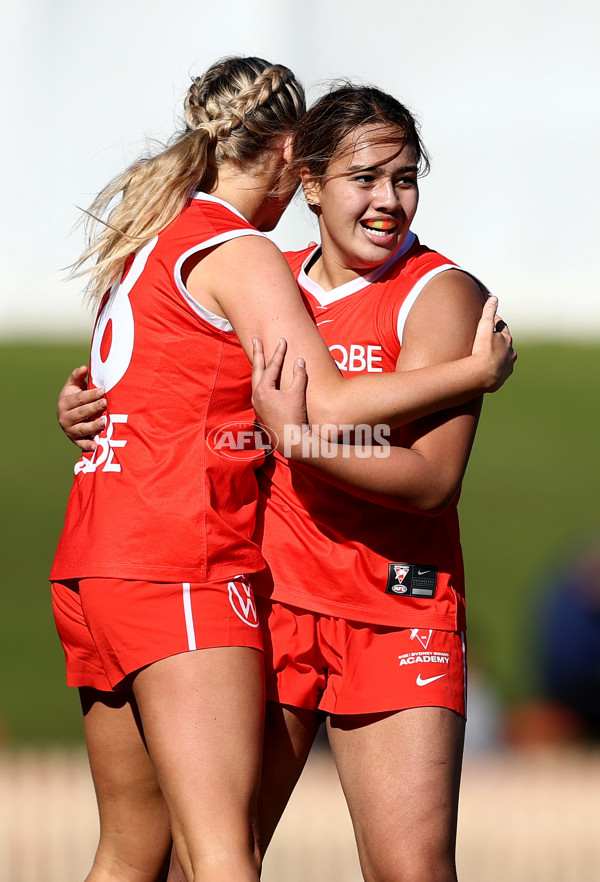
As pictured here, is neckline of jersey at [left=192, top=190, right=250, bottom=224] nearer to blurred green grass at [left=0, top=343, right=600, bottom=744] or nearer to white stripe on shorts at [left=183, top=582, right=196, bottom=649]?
white stripe on shorts at [left=183, top=582, right=196, bottom=649]

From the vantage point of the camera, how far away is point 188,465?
215cm

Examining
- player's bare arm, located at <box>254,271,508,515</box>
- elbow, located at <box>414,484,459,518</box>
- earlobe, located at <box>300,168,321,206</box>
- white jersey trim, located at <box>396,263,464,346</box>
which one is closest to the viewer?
player's bare arm, located at <box>254,271,508,515</box>

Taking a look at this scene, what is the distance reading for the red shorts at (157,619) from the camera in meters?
2.09

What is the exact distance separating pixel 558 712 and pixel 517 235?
754 centimetres

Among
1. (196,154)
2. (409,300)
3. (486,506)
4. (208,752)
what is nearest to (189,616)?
(208,752)

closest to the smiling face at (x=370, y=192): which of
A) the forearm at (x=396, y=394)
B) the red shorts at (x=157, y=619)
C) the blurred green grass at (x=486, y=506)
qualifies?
the forearm at (x=396, y=394)

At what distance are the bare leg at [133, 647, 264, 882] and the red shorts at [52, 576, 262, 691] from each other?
1.2 inches

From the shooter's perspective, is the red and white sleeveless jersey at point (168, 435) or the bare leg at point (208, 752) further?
the red and white sleeveless jersey at point (168, 435)

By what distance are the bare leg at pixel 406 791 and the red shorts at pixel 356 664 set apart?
5 centimetres

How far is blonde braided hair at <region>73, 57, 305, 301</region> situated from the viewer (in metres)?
2.24

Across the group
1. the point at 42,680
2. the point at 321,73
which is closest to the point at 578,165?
the point at 321,73

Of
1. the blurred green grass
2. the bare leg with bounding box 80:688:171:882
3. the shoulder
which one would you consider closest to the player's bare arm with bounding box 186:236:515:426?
the shoulder

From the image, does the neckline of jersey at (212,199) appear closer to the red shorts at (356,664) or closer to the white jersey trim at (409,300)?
the white jersey trim at (409,300)

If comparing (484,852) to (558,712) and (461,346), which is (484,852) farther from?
(558,712)
